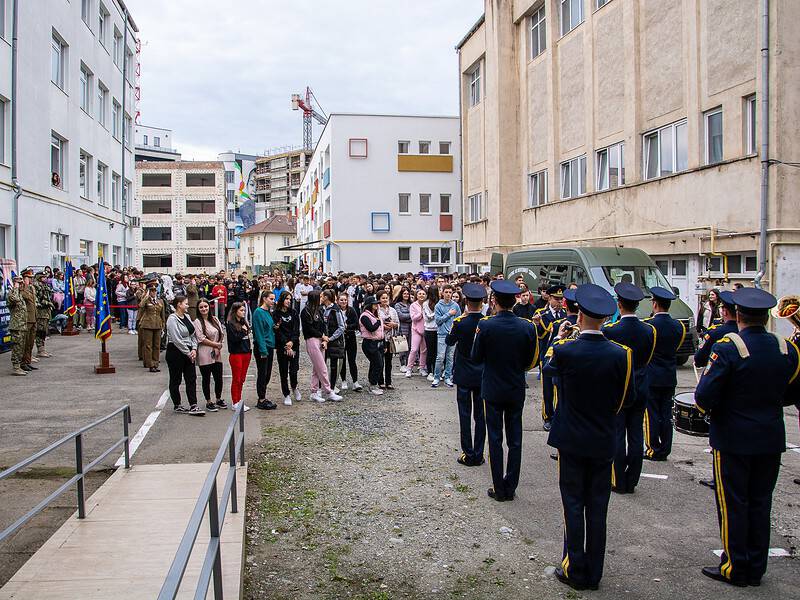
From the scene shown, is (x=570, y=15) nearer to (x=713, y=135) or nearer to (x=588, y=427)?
(x=713, y=135)

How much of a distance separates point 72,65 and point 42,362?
49.4 ft

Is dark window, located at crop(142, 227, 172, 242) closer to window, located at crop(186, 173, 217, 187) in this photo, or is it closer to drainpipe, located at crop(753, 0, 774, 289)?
window, located at crop(186, 173, 217, 187)

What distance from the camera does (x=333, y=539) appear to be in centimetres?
595

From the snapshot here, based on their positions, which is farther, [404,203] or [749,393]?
[404,203]

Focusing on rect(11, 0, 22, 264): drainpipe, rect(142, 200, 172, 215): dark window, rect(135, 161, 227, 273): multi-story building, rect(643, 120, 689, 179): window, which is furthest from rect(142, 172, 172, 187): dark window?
rect(643, 120, 689, 179): window

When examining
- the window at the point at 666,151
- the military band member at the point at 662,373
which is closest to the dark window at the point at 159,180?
the window at the point at 666,151

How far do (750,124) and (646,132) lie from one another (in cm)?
445

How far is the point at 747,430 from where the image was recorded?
5.05m

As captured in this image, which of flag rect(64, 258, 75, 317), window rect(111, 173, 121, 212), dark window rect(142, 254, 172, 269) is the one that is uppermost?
window rect(111, 173, 121, 212)

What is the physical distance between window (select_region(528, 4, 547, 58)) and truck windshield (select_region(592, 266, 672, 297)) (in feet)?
46.6

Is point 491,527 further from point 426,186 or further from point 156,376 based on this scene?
point 426,186

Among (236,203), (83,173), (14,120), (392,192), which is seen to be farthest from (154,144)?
(14,120)

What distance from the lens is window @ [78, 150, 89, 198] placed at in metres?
29.0

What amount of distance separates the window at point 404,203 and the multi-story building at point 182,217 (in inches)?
1141
